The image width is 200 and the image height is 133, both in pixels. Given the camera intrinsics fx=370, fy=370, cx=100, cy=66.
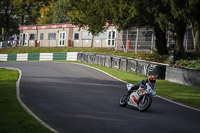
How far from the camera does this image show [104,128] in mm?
10016

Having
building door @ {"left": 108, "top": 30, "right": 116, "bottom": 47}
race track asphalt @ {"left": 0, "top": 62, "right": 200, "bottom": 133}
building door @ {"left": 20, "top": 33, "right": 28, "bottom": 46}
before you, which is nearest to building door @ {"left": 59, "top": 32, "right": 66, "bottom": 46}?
building door @ {"left": 20, "top": 33, "right": 28, "bottom": 46}

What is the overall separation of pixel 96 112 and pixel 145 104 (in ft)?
6.04

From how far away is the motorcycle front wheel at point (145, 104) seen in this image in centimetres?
1290

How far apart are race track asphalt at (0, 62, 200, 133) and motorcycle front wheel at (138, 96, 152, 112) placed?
21 cm

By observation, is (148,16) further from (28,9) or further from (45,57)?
(28,9)

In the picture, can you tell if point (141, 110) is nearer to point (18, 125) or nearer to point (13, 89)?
point (18, 125)

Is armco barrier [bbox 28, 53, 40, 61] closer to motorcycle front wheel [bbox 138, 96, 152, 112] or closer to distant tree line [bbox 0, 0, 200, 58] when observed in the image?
Result: distant tree line [bbox 0, 0, 200, 58]

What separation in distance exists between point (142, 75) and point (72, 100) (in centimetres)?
1272

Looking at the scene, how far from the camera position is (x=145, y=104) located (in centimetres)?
1302

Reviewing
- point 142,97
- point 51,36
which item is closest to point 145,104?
point 142,97

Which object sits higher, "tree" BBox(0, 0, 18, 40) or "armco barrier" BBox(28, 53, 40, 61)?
"tree" BBox(0, 0, 18, 40)

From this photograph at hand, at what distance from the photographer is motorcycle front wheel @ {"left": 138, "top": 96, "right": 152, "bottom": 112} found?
12902 mm

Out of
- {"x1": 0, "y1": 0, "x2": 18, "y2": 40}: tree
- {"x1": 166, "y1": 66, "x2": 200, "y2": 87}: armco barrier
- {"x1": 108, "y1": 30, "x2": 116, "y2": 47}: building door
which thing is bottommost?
{"x1": 166, "y1": 66, "x2": 200, "y2": 87}: armco barrier

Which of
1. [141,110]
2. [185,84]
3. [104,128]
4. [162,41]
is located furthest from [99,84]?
[162,41]
